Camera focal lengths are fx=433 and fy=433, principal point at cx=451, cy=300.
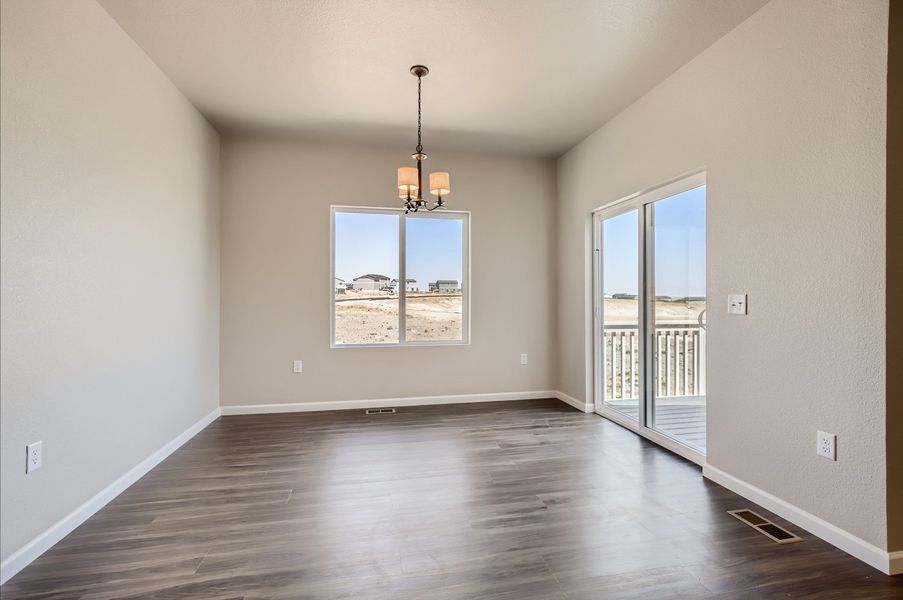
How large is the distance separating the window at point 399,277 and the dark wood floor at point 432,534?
1.60 m

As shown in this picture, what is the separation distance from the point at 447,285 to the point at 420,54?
2.54 meters

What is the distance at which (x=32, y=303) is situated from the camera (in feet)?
6.35

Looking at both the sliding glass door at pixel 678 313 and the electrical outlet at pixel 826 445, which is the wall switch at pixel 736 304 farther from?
the electrical outlet at pixel 826 445

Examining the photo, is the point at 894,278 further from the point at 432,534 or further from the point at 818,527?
the point at 432,534

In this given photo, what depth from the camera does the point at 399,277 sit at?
4809mm

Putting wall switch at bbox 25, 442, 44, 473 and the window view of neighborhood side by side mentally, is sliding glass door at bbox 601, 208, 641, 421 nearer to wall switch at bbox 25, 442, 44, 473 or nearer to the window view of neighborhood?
the window view of neighborhood

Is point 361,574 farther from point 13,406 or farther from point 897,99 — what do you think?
point 897,99

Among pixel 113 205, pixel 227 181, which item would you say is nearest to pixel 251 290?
pixel 227 181

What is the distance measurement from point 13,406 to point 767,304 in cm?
369

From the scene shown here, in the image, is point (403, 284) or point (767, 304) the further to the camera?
point (403, 284)

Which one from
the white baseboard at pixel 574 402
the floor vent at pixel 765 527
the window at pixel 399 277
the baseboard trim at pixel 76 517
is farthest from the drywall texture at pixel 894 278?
the baseboard trim at pixel 76 517

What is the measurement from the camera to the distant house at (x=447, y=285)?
4922 millimetres

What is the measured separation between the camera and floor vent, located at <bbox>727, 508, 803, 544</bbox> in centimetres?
210

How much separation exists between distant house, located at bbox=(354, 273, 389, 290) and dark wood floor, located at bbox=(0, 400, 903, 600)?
6.02 feet
